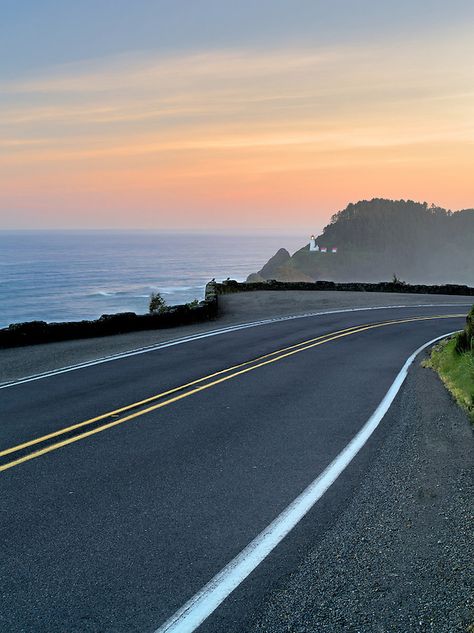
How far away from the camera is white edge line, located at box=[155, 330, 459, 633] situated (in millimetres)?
4266

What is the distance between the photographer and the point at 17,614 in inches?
170

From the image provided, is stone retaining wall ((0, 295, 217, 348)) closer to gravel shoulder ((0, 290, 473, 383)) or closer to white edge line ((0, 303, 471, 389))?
gravel shoulder ((0, 290, 473, 383))

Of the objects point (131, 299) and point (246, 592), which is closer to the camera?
point (246, 592)

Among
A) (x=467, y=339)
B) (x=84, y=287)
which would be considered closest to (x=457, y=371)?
(x=467, y=339)

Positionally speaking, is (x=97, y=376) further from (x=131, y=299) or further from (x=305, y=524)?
(x=131, y=299)

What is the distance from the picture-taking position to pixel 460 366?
12266 millimetres

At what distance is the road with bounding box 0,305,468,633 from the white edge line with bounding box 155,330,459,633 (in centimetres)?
7

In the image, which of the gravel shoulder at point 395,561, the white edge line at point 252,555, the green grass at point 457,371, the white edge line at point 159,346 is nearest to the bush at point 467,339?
the green grass at point 457,371

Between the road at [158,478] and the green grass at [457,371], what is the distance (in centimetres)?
108

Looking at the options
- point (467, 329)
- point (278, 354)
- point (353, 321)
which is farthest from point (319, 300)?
point (467, 329)

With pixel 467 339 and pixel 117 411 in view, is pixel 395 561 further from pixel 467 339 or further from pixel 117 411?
pixel 467 339

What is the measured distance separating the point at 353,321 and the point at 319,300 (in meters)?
8.30

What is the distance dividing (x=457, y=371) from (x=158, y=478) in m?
7.53

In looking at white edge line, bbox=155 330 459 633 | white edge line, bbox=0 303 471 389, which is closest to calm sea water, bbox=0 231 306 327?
white edge line, bbox=0 303 471 389
